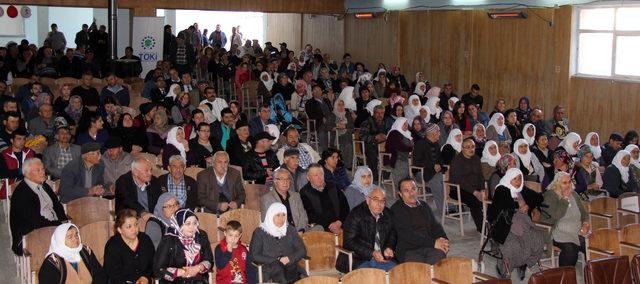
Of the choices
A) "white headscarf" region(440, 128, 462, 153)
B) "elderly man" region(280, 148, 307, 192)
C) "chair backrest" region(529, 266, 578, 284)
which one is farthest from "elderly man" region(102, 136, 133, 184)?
"chair backrest" region(529, 266, 578, 284)

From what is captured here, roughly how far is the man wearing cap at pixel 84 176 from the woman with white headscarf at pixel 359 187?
241 centimetres

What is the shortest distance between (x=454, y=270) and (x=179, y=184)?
2.97m

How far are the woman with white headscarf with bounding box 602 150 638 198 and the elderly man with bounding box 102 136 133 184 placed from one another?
5.59m

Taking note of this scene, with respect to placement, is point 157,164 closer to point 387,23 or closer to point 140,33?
point 140,33

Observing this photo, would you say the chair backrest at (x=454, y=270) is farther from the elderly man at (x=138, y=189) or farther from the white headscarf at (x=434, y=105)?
the white headscarf at (x=434, y=105)

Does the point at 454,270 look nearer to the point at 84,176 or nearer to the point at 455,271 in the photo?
the point at 455,271

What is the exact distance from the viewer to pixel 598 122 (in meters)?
14.8

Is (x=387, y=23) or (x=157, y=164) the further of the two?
(x=387, y=23)

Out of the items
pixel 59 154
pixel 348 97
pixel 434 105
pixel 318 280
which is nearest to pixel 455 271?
pixel 318 280

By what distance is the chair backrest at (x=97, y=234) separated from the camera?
6.85 m

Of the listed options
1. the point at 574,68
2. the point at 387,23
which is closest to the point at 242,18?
the point at 387,23

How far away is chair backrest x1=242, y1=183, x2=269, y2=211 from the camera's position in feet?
28.4

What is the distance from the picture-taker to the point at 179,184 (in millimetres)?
8102

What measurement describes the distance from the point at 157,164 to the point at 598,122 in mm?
8400
